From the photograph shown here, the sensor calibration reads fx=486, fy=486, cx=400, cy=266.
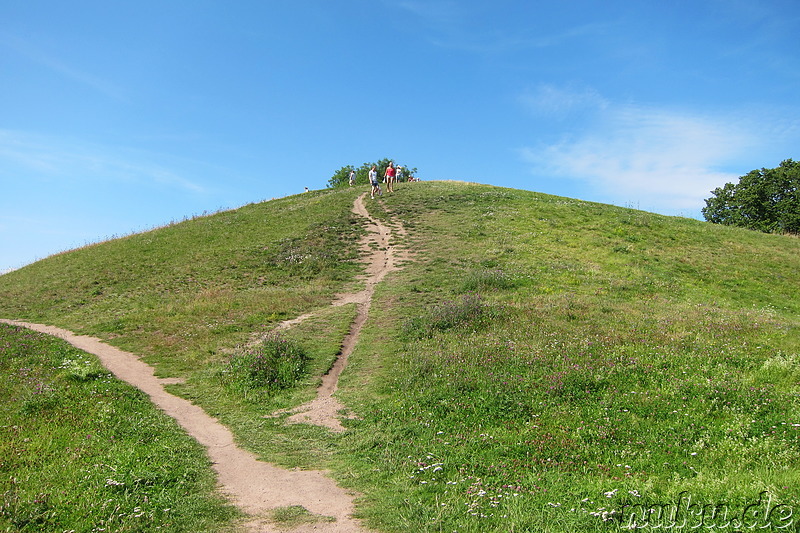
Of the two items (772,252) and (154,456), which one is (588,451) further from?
(772,252)

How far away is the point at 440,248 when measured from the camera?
3206 centimetres

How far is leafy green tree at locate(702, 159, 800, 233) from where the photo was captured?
211ft

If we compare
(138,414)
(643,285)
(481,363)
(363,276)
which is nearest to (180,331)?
(138,414)

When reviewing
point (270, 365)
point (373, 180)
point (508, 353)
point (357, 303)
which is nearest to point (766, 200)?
point (373, 180)

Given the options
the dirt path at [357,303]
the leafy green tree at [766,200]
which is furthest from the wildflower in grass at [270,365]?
the leafy green tree at [766,200]

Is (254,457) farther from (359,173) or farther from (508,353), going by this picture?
(359,173)

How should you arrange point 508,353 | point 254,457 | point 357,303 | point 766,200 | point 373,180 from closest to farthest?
point 254,457, point 508,353, point 357,303, point 373,180, point 766,200

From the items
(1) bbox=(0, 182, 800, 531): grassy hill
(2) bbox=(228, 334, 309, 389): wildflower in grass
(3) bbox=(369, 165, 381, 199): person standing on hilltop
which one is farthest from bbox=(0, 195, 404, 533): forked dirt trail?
(3) bbox=(369, 165, 381, 199): person standing on hilltop

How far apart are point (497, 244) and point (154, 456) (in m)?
25.4

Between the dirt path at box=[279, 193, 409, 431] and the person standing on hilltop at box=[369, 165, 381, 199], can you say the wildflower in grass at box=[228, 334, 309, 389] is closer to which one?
the dirt path at box=[279, 193, 409, 431]

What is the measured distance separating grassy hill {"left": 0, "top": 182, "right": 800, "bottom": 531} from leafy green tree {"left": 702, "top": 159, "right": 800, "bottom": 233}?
34009 millimetres

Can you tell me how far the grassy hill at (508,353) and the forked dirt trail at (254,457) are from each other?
431mm

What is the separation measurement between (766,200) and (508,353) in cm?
7234

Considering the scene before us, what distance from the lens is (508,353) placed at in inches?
587
